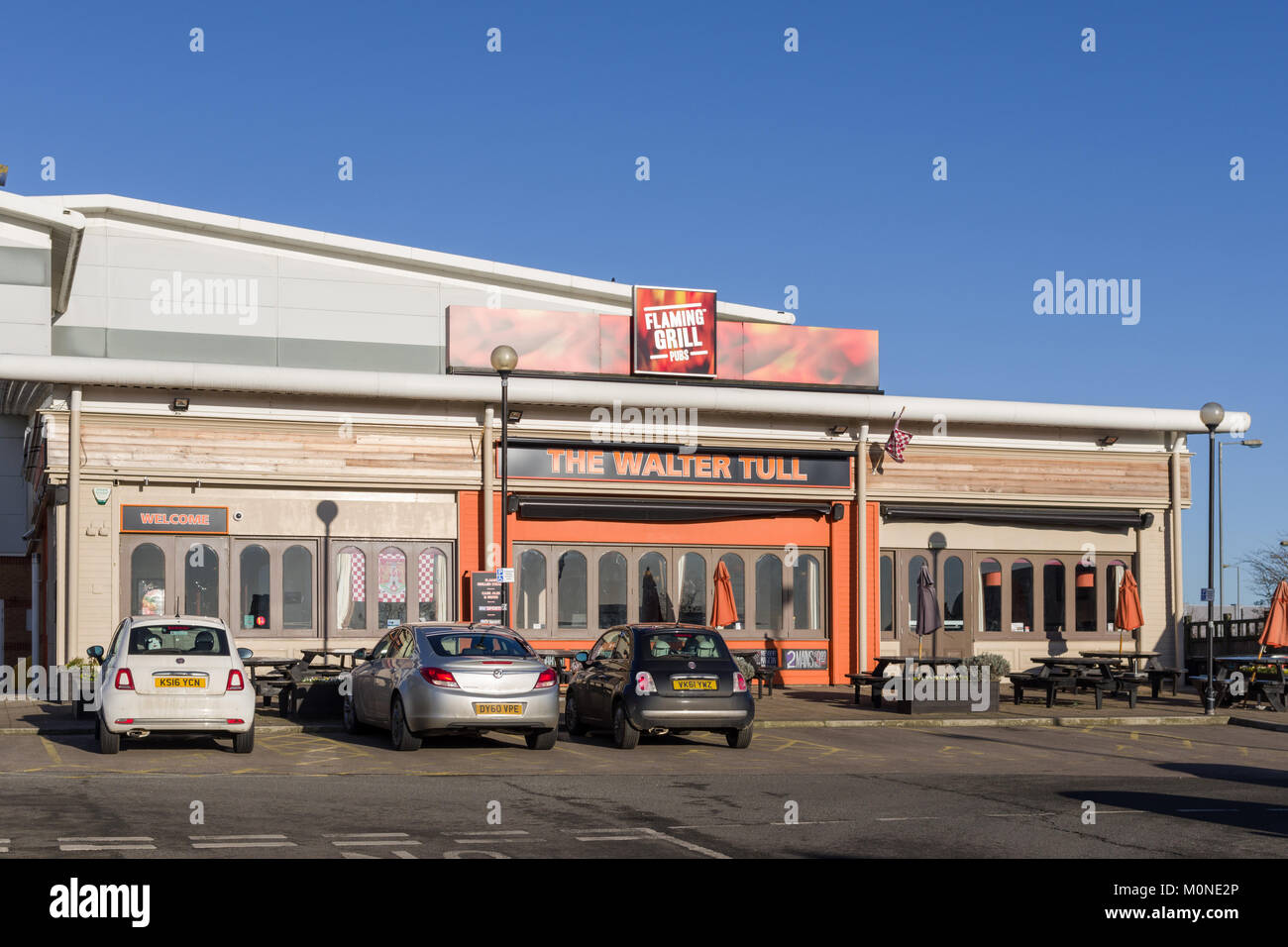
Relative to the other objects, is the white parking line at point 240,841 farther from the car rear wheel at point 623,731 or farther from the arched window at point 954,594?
the arched window at point 954,594

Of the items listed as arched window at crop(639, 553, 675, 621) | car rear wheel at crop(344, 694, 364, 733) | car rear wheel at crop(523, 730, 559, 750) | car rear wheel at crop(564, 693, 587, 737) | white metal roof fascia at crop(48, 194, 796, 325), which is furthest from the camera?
white metal roof fascia at crop(48, 194, 796, 325)

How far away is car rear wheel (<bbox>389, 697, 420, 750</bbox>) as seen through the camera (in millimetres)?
17516

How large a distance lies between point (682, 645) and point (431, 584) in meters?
9.44

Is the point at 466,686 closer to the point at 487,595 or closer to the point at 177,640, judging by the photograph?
the point at 177,640

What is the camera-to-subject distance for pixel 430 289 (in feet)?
146

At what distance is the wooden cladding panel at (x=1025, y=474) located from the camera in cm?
2983

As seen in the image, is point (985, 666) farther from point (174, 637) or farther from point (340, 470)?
point (174, 637)

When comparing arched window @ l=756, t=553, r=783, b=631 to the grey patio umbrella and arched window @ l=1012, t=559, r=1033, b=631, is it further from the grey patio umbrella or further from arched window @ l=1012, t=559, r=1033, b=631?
arched window @ l=1012, t=559, r=1033, b=631

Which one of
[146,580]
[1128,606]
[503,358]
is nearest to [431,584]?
[146,580]

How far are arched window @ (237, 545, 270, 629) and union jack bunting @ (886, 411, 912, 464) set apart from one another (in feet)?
38.8

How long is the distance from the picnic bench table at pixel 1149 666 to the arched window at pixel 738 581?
666cm

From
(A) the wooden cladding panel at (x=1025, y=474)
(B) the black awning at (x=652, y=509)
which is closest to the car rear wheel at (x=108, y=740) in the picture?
(B) the black awning at (x=652, y=509)

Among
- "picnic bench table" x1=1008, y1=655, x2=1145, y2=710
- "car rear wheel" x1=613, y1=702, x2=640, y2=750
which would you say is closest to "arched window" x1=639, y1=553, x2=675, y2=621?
"picnic bench table" x1=1008, y1=655, x2=1145, y2=710
